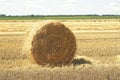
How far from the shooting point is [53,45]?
15305 millimetres

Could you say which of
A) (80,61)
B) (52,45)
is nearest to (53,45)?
(52,45)

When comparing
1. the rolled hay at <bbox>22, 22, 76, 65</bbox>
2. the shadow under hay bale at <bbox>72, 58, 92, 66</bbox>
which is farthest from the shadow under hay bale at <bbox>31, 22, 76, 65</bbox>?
the shadow under hay bale at <bbox>72, 58, 92, 66</bbox>

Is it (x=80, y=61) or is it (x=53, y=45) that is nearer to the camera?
(x=53, y=45)

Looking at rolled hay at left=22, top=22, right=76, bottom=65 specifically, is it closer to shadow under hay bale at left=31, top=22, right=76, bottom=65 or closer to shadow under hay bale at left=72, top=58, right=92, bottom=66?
shadow under hay bale at left=31, top=22, right=76, bottom=65

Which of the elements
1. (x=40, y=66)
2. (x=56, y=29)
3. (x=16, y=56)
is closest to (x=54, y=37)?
(x=56, y=29)

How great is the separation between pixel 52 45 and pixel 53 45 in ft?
0.12

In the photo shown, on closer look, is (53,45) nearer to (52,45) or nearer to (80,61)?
(52,45)

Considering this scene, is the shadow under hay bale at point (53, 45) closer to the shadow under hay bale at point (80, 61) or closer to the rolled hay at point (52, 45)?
the rolled hay at point (52, 45)

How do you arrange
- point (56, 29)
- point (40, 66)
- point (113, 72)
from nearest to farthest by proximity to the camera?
1. point (113, 72)
2. point (40, 66)
3. point (56, 29)

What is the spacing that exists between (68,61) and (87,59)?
1402 millimetres

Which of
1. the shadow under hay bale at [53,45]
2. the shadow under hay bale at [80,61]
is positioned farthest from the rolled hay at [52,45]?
the shadow under hay bale at [80,61]

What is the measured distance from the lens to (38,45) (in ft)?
49.7

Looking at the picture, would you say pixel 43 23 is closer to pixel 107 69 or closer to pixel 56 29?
pixel 56 29

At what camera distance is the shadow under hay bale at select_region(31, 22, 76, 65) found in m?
15.0
